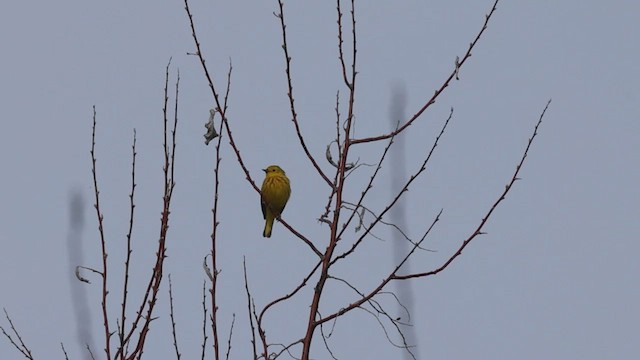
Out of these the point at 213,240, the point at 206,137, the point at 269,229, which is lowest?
the point at 269,229

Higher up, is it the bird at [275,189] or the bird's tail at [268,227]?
the bird at [275,189]

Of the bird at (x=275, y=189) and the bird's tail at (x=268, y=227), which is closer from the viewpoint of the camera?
the bird at (x=275, y=189)

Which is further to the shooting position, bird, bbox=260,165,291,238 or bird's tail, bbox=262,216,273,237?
bird's tail, bbox=262,216,273,237

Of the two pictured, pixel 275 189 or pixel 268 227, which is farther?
pixel 268 227

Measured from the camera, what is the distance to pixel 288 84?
3693 mm

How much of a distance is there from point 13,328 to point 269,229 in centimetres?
459

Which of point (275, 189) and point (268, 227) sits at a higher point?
point (275, 189)

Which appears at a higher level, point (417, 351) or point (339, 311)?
point (339, 311)

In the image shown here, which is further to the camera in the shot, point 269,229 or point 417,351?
point 269,229

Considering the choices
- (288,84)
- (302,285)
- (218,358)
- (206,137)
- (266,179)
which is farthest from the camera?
(266,179)

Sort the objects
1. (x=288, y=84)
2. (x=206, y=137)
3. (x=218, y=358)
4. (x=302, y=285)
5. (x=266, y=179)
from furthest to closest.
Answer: (x=266, y=179) < (x=206, y=137) < (x=288, y=84) < (x=302, y=285) < (x=218, y=358)

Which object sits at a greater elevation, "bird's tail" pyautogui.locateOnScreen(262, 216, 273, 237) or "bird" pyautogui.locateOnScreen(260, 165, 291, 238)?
"bird" pyautogui.locateOnScreen(260, 165, 291, 238)

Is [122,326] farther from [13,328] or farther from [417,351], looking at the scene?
Answer: [417,351]

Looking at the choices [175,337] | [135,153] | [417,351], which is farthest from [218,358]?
[417,351]
